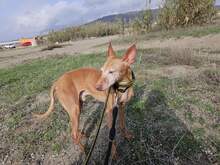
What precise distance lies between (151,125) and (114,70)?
152 cm

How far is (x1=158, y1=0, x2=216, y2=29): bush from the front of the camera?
52.4 ft

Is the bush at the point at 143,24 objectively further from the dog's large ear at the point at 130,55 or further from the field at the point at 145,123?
the dog's large ear at the point at 130,55

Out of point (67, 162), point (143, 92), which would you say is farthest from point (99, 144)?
point (143, 92)

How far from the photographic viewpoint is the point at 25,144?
460 centimetres

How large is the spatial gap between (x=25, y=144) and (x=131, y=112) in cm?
171

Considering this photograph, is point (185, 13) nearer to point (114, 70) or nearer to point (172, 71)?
point (172, 71)

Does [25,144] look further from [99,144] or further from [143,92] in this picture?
[143,92]

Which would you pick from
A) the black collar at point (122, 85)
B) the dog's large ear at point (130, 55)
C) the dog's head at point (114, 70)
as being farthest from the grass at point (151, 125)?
the dog's large ear at point (130, 55)

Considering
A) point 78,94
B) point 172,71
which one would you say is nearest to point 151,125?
point 78,94

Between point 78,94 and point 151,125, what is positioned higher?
point 78,94

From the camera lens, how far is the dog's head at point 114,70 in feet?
10.6

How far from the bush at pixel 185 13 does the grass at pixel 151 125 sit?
32.6 feet

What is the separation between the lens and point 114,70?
10.8 ft

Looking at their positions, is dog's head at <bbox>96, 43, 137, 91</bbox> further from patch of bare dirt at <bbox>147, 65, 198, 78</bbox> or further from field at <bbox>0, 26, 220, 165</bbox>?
patch of bare dirt at <bbox>147, 65, 198, 78</bbox>
